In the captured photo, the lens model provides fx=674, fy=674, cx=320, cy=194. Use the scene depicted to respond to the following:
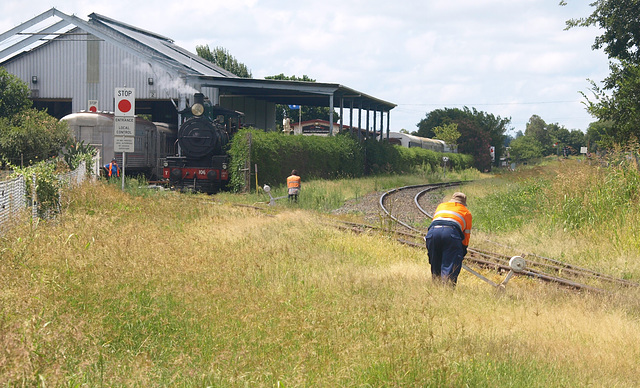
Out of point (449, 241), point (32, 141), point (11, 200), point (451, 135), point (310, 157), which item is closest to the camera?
point (449, 241)

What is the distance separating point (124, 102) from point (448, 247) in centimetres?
1003

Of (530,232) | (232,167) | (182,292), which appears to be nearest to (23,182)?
(182,292)

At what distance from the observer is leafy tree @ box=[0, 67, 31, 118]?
3331 cm

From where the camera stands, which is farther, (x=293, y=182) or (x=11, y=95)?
(x=11, y=95)

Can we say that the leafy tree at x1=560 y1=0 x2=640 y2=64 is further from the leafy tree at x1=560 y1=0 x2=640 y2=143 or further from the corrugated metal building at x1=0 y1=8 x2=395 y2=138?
the corrugated metal building at x1=0 y1=8 x2=395 y2=138

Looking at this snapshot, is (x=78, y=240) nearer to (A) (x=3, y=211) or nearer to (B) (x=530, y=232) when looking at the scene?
(A) (x=3, y=211)

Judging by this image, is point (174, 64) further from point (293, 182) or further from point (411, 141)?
point (411, 141)

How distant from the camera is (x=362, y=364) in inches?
200

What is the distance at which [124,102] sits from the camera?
15.7 m

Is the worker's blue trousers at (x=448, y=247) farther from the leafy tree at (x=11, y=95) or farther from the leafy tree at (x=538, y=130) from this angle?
the leafy tree at (x=538, y=130)

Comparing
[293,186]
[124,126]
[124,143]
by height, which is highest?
[124,126]

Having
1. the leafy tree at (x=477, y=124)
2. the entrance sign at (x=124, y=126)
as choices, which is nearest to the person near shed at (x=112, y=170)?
the entrance sign at (x=124, y=126)

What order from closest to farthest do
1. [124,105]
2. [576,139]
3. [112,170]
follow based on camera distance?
[124,105], [112,170], [576,139]

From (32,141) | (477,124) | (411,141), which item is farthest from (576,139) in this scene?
(32,141)
